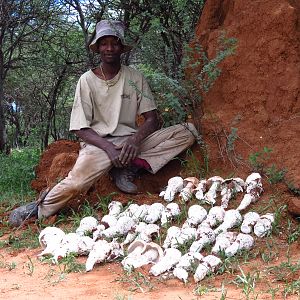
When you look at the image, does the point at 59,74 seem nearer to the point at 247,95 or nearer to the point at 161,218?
the point at 247,95

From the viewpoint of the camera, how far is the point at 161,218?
4.65 meters

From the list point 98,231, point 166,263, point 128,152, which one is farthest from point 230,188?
point 166,263

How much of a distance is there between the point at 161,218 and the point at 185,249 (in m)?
0.67

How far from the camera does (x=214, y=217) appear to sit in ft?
14.5

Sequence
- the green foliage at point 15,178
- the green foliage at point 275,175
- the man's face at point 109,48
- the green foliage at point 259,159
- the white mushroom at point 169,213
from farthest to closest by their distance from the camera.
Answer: the green foliage at point 15,178, the man's face at point 109,48, the green foliage at point 259,159, the green foliage at point 275,175, the white mushroom at point 169,213

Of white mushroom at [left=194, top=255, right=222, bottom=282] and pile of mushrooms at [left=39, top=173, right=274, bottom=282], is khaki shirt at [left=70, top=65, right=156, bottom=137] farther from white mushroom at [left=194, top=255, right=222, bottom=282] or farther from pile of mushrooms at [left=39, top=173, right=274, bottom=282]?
white mushroom at [left=194, top=255, right=222, bottom=282]

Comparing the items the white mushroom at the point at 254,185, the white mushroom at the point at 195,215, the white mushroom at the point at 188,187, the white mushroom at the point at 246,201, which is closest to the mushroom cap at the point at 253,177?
the white mushroom at the point at 254,185

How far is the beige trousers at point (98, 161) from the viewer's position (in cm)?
523

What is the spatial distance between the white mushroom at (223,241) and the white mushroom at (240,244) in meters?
0.03

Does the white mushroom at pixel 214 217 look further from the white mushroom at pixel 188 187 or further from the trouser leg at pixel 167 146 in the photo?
the trouser leg at pixel 167 146

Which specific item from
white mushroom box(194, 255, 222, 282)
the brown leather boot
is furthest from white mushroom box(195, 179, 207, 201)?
white mushroom box(194, 255, 222, 282)

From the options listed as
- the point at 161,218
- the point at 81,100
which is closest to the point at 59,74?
the point at 81,100

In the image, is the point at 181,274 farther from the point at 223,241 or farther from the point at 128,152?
the point at 128,152

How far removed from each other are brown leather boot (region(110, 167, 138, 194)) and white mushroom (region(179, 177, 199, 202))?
642mm
